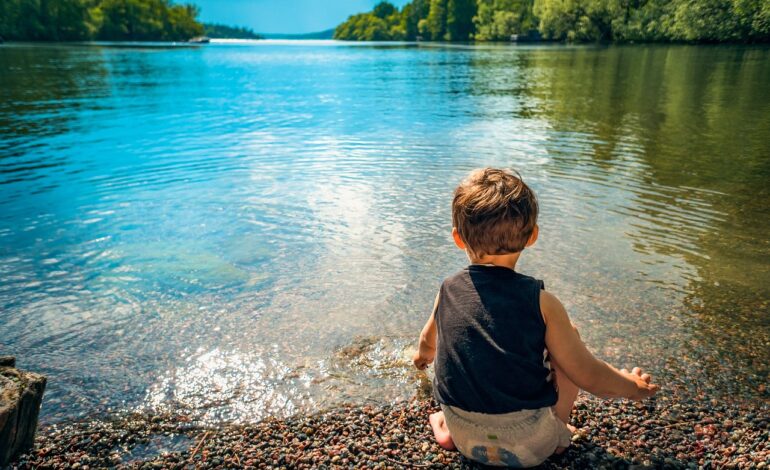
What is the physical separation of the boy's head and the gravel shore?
1558 millimetres

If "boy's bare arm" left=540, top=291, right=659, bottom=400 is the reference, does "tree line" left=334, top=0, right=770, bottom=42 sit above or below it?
above

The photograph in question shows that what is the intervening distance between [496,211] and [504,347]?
80 centimetres

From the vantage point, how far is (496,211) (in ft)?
9.65

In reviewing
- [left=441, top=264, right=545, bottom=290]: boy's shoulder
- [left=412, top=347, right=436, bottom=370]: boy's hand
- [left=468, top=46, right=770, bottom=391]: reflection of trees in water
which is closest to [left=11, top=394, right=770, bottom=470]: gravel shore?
[left=412, top=347, right=436, bottom=370]: boy's hand

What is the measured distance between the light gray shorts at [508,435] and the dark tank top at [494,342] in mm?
88

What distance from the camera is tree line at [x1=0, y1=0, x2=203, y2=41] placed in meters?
111

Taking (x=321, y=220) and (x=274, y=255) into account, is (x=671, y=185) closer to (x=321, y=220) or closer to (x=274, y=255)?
(x=321, y=220)

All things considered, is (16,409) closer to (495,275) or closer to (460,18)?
(495,275)

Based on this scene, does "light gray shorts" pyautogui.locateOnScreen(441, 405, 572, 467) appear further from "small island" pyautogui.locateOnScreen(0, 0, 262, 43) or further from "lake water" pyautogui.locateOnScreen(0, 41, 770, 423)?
"small island" pyautogui.locateOnScreen(0, 0, 262, 43)

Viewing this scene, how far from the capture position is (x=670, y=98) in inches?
913

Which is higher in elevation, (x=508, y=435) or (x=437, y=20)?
(x=437, y=20)

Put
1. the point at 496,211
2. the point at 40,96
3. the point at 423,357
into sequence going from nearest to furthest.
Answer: the point at 496,211, the point at 423,357, the point at 40,96

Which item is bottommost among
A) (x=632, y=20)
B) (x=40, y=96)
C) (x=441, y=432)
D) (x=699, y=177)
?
(x=699, y=177)

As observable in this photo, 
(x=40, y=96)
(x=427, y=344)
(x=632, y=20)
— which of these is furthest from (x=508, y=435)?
(x=632, y=20)
